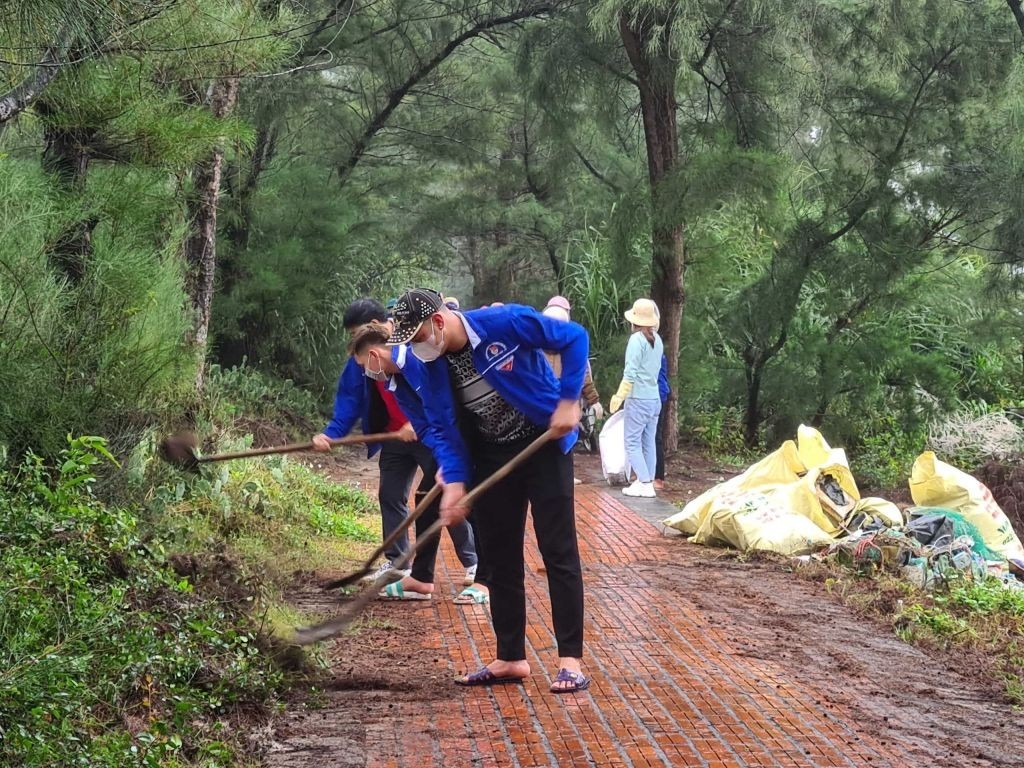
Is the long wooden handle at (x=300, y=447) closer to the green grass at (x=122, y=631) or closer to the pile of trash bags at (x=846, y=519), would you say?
the green grass at (x=122, y=631)

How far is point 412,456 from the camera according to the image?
6.86 metres

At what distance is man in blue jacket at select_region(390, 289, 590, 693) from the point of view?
478 cm

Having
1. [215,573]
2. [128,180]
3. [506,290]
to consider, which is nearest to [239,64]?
[128,180]

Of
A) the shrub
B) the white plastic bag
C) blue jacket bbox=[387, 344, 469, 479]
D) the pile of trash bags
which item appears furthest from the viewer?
the white plastic bag

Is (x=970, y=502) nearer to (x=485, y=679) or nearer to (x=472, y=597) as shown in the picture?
(x=472, y=597)

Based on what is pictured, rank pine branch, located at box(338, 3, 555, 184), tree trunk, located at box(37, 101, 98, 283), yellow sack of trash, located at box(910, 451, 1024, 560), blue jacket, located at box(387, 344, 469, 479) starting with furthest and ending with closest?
pine branch, located at box(338, 3, 555, 184)
yellow sack of trash, located at box(910, 451, 1024, 560)
tree trunk, located at box(37, 101, 98, 283)
blue jacket, located at box(387, 344, 469, 479)

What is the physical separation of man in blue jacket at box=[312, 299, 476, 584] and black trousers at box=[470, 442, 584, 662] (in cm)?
149

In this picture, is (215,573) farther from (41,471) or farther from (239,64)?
(239,64)

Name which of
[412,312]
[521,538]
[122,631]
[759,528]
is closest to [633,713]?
[521,538]

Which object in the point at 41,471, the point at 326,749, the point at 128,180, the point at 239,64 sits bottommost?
the point at 326,749

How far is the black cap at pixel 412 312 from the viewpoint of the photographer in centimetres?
464

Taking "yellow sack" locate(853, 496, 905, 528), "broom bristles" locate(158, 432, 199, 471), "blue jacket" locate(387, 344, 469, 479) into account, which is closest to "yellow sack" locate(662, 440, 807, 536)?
"yellow sack" locate(853, 496, 905, 528)

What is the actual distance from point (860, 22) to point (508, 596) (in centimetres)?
992

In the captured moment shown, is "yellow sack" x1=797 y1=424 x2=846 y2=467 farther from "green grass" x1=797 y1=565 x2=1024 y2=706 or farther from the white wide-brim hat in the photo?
the white wide-brim hat
